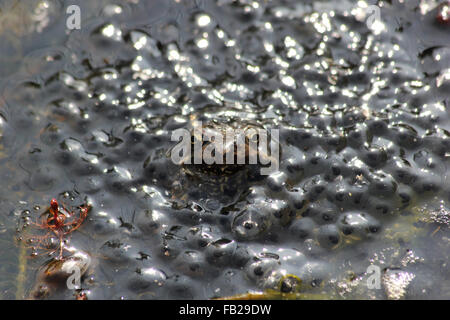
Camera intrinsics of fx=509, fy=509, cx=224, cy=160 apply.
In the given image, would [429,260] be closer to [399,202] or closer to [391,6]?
[399,202]

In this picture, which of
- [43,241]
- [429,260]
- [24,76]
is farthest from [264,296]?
[24,76]

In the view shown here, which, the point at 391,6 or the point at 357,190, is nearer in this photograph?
the point at 357,190

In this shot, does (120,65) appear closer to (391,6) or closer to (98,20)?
(98,20)

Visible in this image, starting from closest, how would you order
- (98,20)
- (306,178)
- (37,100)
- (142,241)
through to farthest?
(142,241), (306,178), (37,100), (98,20)

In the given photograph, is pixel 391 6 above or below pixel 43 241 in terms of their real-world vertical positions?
above

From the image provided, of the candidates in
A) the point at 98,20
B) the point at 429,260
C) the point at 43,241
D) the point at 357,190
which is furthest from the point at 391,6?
the point at 43,241
